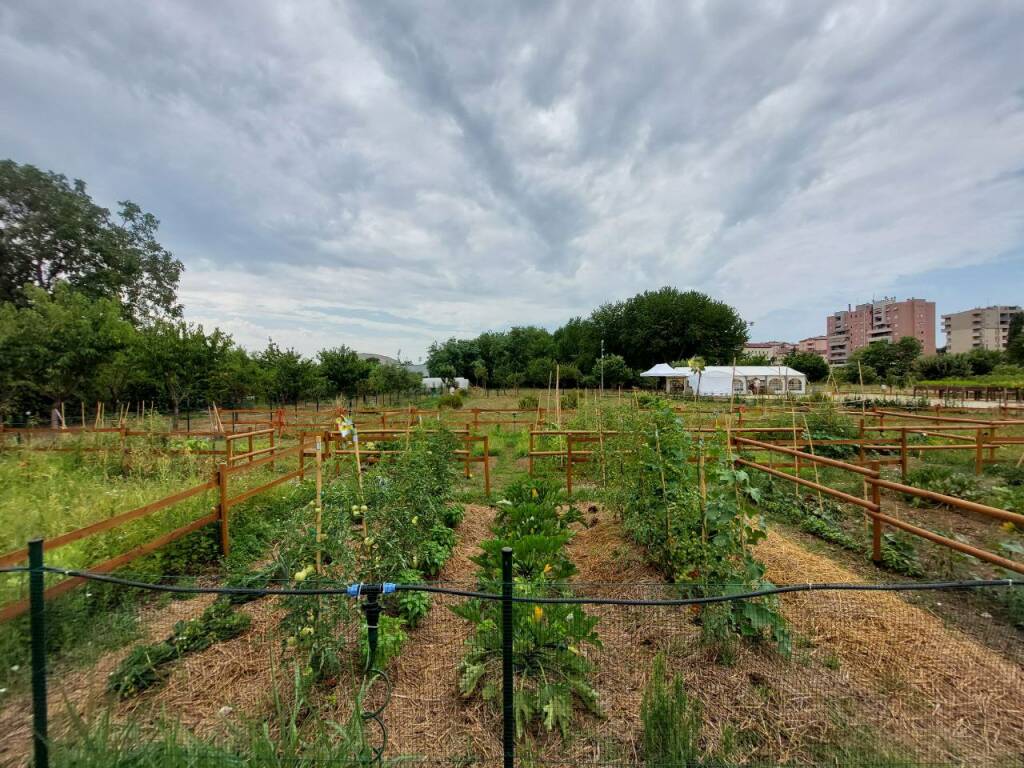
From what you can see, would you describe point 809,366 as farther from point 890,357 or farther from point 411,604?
point 411,604

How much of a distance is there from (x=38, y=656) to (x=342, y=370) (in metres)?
26.4

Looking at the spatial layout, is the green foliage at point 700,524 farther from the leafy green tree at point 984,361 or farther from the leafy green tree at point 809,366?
the leafy green tree at point 984,361

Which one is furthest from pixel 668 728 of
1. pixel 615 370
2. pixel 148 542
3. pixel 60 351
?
pixel 615 370

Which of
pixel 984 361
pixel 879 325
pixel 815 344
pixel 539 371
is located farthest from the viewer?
pixel 815 344

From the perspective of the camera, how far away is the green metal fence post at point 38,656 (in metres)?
1.85

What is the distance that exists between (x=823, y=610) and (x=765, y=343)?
133240mm

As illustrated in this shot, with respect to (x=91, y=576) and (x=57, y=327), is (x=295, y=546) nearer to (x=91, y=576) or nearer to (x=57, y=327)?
(x=91, y=576)

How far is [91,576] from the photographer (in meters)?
1.87

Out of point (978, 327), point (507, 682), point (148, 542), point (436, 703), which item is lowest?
point (436, 703)

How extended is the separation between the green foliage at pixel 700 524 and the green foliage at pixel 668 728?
0.54 meters

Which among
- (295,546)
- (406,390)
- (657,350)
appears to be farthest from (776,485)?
(657,350)

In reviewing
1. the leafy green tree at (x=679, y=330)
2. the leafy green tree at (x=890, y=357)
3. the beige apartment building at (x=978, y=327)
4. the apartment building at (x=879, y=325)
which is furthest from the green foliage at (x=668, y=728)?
the beige apartment building at (x=978, y=327)

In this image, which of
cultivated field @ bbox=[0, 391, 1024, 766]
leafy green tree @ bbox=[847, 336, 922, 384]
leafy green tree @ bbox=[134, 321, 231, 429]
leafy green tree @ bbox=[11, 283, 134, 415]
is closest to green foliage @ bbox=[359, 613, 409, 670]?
cultivated field @ bbox=[0, 391, 1024, 766]

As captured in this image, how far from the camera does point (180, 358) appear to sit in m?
15.2
